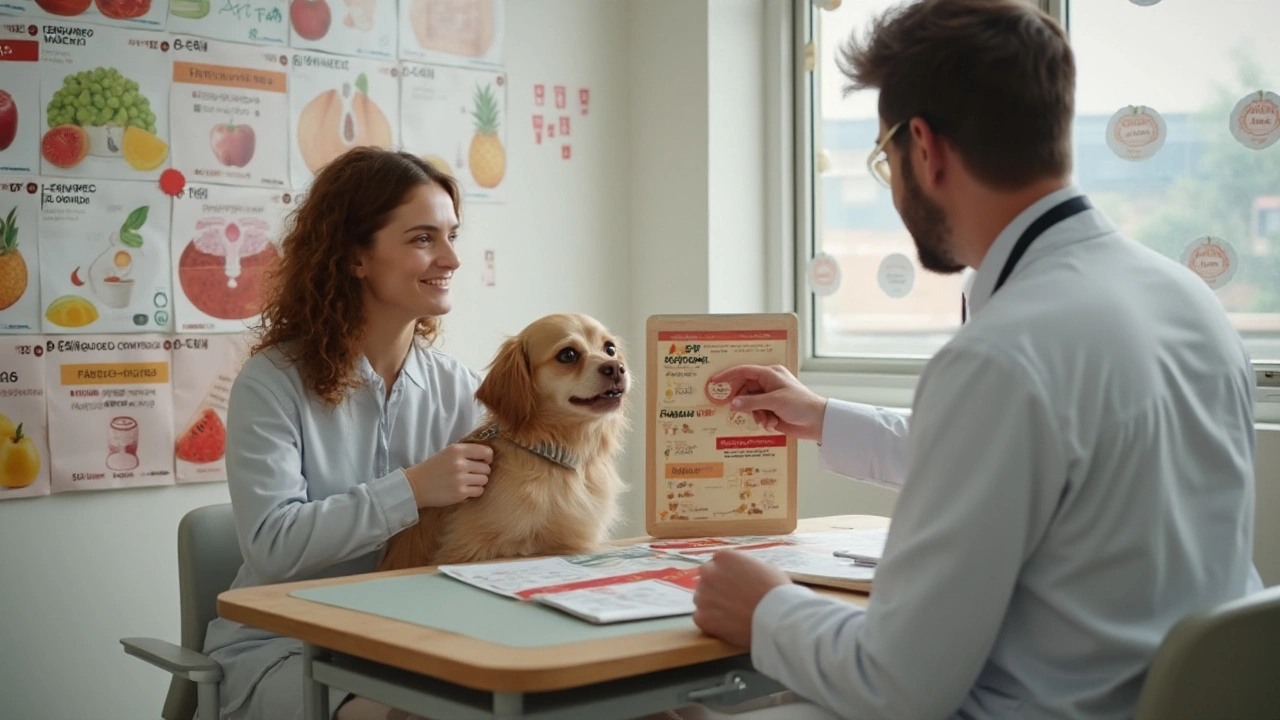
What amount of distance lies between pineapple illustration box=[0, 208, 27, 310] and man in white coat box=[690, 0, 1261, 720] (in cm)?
188

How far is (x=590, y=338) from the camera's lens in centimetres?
205

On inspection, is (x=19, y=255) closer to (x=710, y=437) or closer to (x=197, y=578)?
(x=197, y=578)

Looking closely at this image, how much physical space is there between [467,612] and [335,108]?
1862 millimetres

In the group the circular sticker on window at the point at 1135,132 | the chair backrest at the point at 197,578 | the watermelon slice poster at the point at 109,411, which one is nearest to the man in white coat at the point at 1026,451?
the chair backrest at the point at 197,578

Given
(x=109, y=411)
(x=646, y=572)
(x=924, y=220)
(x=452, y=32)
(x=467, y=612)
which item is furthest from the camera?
(x=452, y=32)

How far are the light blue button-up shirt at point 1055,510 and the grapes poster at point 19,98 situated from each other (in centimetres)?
207

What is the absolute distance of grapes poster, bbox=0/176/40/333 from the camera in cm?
251

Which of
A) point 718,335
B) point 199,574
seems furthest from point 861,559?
point 199,574

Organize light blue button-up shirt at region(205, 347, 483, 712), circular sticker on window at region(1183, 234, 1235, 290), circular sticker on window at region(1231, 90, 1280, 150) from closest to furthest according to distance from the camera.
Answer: light blue button-up shirt at region(205, 347, 483, 712) → circular sticker on window at region(1231, 90, 1280, 150) → circular sticker on window at region(1183, 234, 1235, 290)

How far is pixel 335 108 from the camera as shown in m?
2.96

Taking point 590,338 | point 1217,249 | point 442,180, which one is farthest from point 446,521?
point 1217,249

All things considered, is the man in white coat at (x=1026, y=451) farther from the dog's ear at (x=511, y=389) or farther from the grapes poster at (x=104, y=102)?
the grapes poster at (x=104, y=102)

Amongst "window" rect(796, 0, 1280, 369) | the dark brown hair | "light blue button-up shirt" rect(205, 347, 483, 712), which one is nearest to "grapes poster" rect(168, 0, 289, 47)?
"light blue button-up shirt" rect(205, 347, 483, 712)

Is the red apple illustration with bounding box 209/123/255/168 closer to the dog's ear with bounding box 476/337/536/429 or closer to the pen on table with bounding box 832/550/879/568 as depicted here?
the dog's ear with bounding box 476/337/536/429
